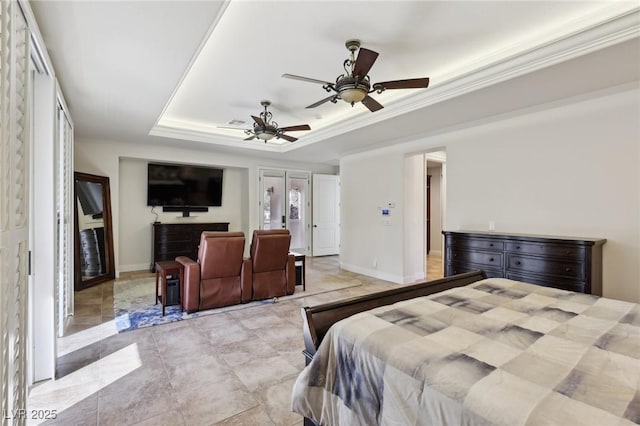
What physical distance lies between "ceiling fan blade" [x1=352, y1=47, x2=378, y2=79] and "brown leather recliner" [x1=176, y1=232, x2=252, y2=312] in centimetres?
→ 234

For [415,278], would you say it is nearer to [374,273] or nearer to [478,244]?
[374,273]

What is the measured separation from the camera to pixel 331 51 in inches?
118

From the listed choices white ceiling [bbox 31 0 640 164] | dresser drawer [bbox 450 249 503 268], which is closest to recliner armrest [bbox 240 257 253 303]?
white ceiling [bbox 31 0 640 164]

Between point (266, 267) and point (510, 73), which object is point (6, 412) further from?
point (510, 73)

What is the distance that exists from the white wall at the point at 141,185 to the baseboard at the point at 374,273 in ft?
8.13

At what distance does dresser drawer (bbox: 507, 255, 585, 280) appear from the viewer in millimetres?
3045

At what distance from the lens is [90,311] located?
387cm

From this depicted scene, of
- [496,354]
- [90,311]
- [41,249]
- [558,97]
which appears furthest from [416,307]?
[90,311]

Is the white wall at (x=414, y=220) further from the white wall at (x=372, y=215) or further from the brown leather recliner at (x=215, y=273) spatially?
the brown leather recliner at (x=215, y=273)

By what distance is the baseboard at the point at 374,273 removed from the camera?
5457mm

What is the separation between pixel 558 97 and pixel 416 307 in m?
3.27

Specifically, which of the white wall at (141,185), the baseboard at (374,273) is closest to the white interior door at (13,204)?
the white wall at (141,185)

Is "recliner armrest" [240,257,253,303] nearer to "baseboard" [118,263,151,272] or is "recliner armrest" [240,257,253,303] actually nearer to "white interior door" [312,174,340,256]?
"baseboard" [118,263,151,272]

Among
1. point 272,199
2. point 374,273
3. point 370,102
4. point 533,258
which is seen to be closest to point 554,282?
point 533,258
